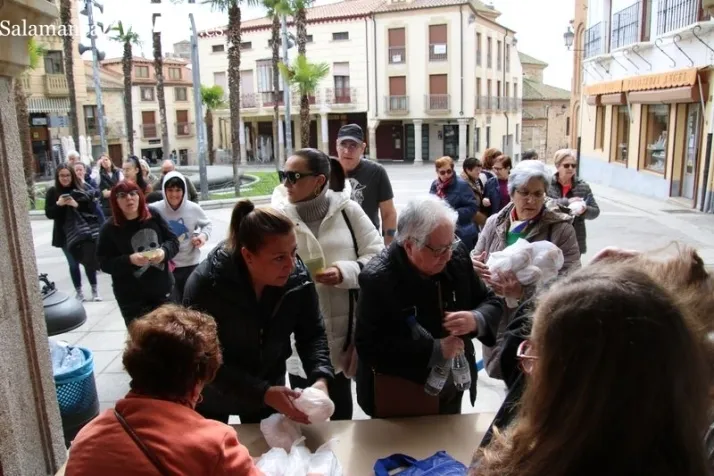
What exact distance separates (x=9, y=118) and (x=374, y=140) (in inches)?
1509

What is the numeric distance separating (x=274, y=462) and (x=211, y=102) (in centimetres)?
4254

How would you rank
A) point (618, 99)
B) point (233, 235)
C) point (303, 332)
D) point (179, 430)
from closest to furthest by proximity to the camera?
point (179, 430) → point (233, 235) → point (303, 332) → point (618, 99)

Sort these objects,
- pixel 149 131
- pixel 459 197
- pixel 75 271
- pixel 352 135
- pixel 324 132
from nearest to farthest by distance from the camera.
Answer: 1. pixel 352 135
2. pixel 459 197
3. pixel 75 271
4. pixel 324 132
5. pixel 149 131

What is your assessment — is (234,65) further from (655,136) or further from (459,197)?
(459,197)

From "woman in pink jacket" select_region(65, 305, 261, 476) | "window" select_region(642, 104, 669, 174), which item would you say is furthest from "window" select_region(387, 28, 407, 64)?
"woman in pink jacket" select_region(65, 305, 261, 476)

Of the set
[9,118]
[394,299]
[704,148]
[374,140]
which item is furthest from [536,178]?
[374,140]

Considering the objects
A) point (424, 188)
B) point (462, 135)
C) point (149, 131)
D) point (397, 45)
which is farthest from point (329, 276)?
point (149, 131)

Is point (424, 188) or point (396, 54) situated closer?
point (424, 188)

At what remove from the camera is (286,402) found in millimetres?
2166

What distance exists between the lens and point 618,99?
61.3ft

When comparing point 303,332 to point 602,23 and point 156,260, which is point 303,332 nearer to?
point 156,260

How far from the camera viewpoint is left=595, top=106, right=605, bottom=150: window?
22203 mm

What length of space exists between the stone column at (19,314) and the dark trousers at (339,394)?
3.98 feet

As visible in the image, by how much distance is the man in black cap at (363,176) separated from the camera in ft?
14.5
